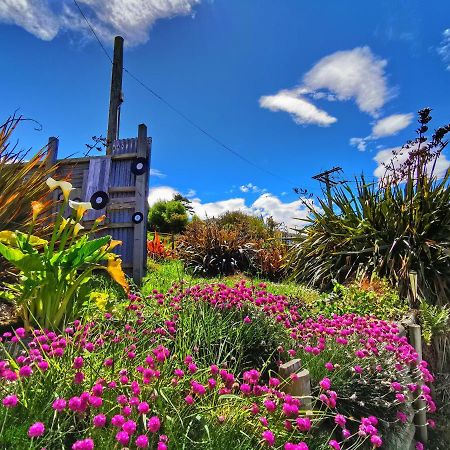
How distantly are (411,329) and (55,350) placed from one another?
10.6 ft

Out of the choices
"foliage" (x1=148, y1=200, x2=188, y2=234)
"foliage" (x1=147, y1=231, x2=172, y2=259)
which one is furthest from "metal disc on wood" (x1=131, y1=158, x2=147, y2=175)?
"foliage" (x1=148, y1=200, x2=188, y2=234)

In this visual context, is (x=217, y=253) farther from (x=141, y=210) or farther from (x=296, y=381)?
(x=296, y=381)

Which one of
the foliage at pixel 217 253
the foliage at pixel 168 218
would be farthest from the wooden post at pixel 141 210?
the foliage at pixel 168 218

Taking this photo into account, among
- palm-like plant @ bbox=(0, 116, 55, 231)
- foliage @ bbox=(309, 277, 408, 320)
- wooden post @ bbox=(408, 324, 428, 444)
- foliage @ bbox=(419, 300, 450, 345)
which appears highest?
palm-like plant @ bbox=(0, 116, 55, 231)

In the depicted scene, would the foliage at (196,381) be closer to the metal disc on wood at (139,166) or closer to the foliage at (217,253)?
the metal disc on wood at (139,166)

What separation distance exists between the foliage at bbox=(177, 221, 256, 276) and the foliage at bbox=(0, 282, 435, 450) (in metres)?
5.24

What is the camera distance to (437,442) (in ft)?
11.5

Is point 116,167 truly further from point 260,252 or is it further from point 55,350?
point 55,350

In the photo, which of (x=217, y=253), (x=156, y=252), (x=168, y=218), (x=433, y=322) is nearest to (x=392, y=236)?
(x=433, y=322)

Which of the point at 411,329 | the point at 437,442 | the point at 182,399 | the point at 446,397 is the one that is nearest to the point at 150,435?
the point at 182,399

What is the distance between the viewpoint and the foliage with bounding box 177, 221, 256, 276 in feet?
26.8

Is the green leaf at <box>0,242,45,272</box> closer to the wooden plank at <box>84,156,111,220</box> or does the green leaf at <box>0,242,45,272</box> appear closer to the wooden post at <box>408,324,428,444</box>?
the wooden post at <box>408,324,428,444</box>

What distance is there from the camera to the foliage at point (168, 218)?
17.3 m

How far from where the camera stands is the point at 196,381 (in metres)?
1.54
